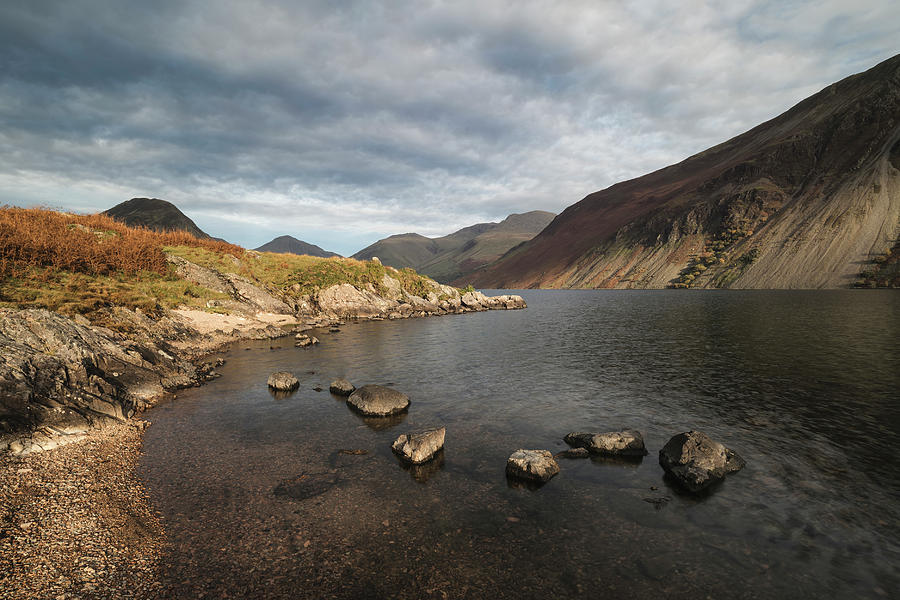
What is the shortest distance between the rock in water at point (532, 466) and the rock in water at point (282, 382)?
1602cm

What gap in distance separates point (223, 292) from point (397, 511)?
45641 mm

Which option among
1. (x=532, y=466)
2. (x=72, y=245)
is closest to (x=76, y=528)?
(x=532, y=466)

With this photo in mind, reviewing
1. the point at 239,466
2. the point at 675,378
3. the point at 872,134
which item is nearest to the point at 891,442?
the point at 675,378

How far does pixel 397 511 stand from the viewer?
1145 cm

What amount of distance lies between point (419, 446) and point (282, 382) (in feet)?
43.5

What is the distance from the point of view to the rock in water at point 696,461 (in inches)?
503

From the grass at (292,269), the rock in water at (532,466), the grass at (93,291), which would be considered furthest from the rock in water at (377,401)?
the grass at (292,269)

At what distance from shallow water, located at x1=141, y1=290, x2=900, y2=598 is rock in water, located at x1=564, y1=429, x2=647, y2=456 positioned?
69cm

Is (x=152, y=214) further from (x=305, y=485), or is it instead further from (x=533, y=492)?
(x=533, y=492)

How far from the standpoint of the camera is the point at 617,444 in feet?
50.2

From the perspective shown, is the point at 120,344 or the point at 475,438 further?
the point at 120,344

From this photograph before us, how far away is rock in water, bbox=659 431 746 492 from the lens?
12.8 m

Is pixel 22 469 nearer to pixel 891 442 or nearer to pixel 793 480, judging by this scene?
pixel 793 480

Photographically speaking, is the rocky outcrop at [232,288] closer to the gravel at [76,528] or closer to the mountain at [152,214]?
the gravel at [76,528]
